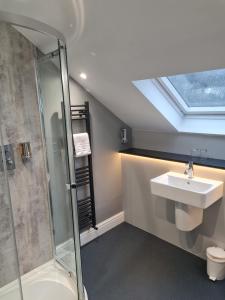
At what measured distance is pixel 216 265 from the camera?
2.26 metres

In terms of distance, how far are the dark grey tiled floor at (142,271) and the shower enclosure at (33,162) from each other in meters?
0.34

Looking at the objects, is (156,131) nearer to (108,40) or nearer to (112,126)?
(112,126)

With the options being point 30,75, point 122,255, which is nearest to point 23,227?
point 122,255

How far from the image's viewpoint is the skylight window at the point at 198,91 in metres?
2.33

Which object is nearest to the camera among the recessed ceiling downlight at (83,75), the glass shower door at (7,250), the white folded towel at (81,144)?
the glass shower door at (7,250)

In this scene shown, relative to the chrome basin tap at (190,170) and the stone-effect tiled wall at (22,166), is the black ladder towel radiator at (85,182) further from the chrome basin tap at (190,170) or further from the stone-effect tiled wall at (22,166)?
the chrome basin tap at (190,170)

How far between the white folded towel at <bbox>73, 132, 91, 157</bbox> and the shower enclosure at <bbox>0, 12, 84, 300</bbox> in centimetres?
34

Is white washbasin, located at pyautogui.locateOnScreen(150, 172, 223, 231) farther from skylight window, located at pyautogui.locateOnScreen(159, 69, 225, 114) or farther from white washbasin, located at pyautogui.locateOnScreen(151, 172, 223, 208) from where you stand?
skylight window, located at pyautogui.locateOnScreen(159, 69, 225, 114)

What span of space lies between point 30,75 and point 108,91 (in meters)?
0.80

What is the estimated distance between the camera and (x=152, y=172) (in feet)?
9.72

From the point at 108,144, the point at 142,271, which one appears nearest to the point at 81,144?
the point at 108,144

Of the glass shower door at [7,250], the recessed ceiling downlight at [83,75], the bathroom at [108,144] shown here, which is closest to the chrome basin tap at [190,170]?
the bathroom at [108,144]

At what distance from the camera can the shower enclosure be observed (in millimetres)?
1971

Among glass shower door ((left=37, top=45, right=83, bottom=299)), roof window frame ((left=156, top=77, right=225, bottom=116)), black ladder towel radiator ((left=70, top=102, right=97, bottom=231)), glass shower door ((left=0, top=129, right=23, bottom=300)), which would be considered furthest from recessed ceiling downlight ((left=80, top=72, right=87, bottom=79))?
glass shower door ((left=0, top=129, right=23, bottom=300))
